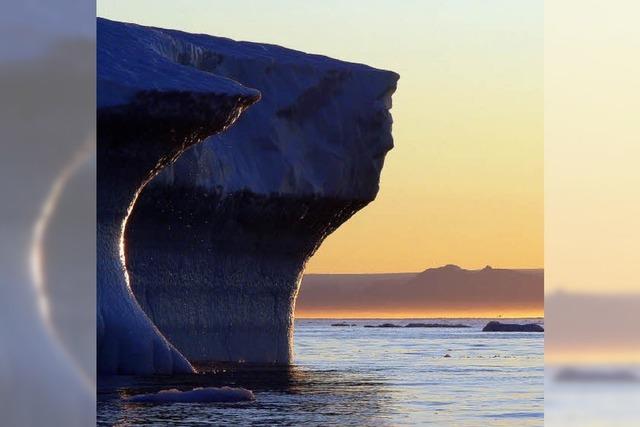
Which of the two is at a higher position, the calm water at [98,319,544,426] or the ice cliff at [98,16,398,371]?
the ice cliff at [98,16,398,371]

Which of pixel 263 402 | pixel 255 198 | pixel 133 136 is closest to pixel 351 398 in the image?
pixel 263 402

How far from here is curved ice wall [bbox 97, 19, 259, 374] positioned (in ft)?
44.6

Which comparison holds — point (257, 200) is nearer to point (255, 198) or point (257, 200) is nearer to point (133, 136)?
point (255, 198)

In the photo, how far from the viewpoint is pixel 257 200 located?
20.0 metres

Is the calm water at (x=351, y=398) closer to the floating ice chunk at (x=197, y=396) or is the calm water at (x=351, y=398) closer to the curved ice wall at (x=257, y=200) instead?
the floating ice chunk at (x=197, y=396)

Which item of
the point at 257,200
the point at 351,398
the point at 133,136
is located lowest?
the point at 351,398

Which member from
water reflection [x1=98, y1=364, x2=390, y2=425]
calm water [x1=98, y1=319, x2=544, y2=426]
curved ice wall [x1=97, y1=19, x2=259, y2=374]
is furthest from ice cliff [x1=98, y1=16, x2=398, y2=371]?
curved ice wall [x1=97, y1=19, x2=259, y2=374]

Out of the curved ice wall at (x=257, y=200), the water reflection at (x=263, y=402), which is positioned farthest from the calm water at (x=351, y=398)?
the curved ice wall at (x=257, y=200)

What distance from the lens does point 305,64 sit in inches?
805

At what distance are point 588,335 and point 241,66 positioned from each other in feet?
53.1

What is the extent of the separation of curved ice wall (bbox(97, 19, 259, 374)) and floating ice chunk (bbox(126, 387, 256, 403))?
1.75 meters

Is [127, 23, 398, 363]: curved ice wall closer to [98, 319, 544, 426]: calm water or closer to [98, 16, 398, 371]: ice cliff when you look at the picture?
[98, 16, 398, 371]: ice cliff

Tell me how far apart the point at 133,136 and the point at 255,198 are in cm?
592

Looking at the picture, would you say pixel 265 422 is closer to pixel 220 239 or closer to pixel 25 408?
pixel 25 408
